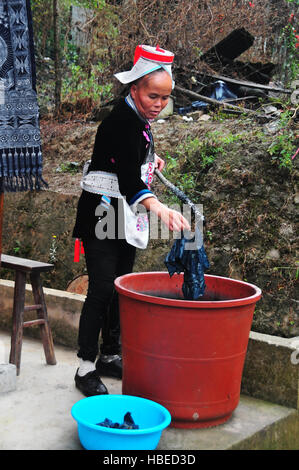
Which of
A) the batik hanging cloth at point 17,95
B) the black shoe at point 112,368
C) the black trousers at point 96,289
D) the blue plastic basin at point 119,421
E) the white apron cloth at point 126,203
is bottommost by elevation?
the black shoe at point 112,368

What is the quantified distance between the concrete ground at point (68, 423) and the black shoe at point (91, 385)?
7 centimetres

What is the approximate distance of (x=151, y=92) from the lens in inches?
107

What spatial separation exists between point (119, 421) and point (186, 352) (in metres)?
0.46

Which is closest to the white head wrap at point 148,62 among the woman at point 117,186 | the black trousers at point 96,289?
the woman at point 117,186

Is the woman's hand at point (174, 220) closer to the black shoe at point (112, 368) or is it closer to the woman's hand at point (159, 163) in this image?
the woman's hand at point (159, 163)

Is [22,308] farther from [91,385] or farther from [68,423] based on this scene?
[68,423]

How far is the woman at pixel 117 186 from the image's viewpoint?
106 inches

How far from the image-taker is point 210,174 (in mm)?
4379

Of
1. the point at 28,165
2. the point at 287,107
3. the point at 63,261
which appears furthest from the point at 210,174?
the point at 28,165

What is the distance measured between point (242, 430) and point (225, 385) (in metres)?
0.24

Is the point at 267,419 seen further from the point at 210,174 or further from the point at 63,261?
the point at 63,261

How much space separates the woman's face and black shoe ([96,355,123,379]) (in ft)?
5.02

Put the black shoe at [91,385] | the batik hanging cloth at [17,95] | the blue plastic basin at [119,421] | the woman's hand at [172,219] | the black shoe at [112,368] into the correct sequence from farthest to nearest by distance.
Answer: the black shoe at [112,368] < the black shoe at [91,385] < the batik hanging cloth at [17,95] < the woman's hand at [172,219] < the blue plastic basin at [119,421]

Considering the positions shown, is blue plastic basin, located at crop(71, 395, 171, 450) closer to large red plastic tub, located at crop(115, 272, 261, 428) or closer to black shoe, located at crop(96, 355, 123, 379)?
large red plastic tub, located at crop(115, 272, 261, 428)
